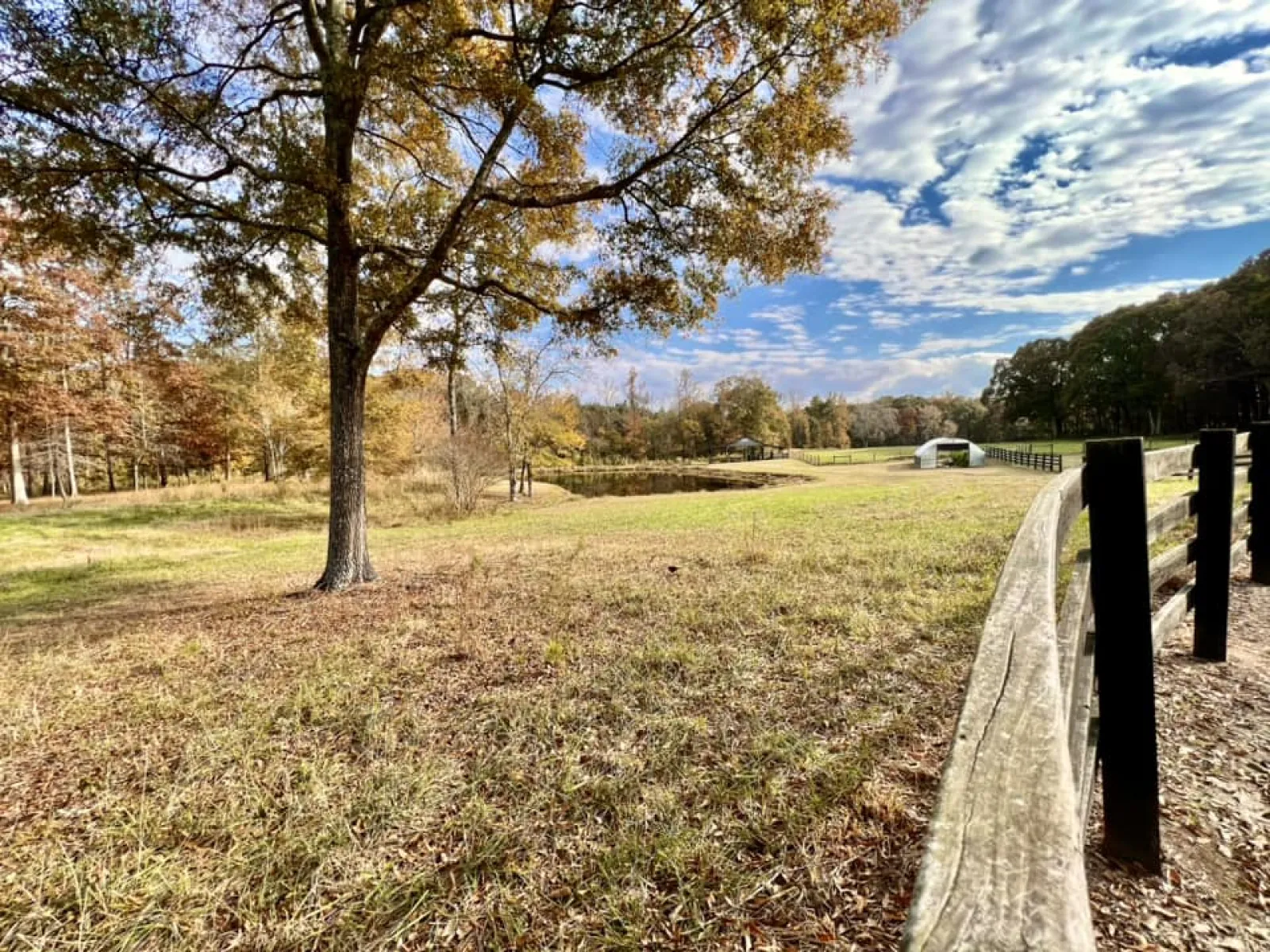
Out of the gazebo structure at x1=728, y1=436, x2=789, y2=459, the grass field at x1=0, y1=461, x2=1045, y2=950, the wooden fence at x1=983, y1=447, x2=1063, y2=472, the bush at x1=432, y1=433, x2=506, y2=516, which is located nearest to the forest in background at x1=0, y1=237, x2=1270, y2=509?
the bush at x1=432, y1=433, x2=506, y2=516

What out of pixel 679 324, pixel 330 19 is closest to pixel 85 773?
pixel 679 324

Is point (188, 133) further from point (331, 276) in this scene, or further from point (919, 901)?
point (919, 901)

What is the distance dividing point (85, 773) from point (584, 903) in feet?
7.95

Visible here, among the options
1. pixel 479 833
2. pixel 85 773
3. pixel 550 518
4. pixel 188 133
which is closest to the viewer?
pixel 479 833

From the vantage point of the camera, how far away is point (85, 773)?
2.44 meters

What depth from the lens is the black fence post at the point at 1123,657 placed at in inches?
73.0

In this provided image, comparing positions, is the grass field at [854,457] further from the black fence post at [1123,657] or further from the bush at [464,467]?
the black fence post at [1123,657]

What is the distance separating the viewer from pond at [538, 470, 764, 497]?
31.2 metres

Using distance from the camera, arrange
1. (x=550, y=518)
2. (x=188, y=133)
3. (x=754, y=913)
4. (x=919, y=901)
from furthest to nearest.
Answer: (x=550, y=518) < (x=188, y=133) < (x=754, y=913) < (x=919, y=901)

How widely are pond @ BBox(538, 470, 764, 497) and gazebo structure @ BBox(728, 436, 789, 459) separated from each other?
13.7 m

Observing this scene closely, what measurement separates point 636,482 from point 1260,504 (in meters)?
33.8

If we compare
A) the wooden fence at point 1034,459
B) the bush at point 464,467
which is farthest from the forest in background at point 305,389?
the wooden fence at point 1034,459

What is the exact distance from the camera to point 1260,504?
439 centimetres

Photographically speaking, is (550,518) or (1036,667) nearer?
(1036,667)
